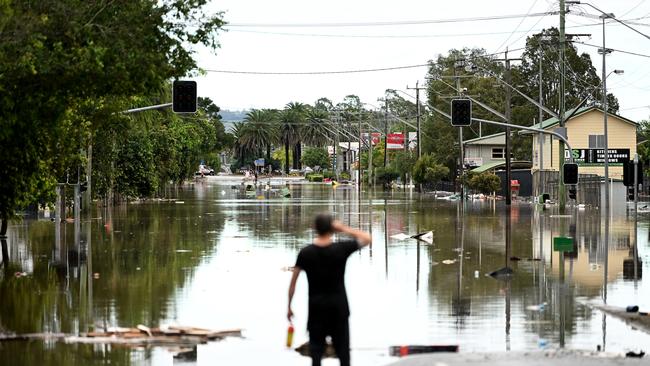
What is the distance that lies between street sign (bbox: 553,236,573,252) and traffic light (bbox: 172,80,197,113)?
490 inches

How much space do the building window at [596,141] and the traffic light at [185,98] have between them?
53.5m

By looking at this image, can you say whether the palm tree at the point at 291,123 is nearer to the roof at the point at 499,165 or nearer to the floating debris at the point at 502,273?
the roof at the point at 499,165

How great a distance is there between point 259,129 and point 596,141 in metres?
102

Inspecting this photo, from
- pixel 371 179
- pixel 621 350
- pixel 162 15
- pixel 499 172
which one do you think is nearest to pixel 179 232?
pixel 162 15

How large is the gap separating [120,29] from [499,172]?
82.9 metres

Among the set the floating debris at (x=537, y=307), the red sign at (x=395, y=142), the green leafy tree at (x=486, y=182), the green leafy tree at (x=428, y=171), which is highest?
the red sign at (x=395, y=142)

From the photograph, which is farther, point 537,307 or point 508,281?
point 508,281

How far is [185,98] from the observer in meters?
38.7

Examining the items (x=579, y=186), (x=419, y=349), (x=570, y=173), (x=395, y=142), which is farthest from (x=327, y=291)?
(x=395, y=142)

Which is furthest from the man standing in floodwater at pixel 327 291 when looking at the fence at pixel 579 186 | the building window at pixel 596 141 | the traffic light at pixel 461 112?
the building window at pixel 596 141

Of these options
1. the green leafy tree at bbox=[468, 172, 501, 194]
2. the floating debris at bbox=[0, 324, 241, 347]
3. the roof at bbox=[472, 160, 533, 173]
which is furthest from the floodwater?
the roof at bbox=[472, 160, 533, 173]

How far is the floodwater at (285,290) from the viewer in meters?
15.4

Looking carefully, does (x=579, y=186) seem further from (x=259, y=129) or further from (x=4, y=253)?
(x=259, y=129)

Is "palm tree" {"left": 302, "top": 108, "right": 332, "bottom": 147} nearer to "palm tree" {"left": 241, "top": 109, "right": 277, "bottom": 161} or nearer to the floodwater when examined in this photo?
"palm tree" {"left": 241, "top": 109, "right": 277, "bottom": 161}
